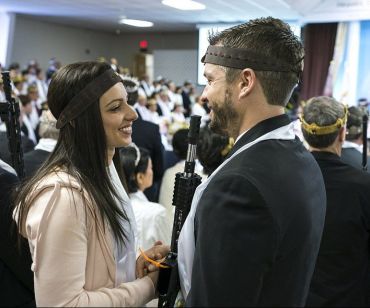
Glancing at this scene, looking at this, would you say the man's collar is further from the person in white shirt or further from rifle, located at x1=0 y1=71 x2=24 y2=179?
the person in white shirt

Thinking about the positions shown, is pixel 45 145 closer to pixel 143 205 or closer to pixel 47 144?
pixel 47 144

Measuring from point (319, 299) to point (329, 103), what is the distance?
728mm

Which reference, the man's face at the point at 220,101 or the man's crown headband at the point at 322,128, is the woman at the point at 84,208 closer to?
the man's face at the point at 220,101

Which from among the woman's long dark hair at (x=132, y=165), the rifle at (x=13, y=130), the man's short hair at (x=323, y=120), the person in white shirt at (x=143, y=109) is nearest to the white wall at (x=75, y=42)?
the person in white shirt at (x=143, y=109)

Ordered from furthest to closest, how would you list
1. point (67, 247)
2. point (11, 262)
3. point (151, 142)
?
point (151, 142), point (11, 262), point (67, 247)

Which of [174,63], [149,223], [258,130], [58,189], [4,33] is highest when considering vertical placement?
[4,33]

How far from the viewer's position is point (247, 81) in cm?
90

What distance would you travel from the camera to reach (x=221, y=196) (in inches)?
30.4

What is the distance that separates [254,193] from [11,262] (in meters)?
0.70

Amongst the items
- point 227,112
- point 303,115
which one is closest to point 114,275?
point 227,112

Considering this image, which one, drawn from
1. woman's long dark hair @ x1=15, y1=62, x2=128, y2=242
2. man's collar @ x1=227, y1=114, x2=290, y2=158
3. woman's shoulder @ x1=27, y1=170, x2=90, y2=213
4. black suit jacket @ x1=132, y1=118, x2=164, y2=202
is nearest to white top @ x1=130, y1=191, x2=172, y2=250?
woman's long dark hair @ x1=15, y1=62, x2=128, y2=242

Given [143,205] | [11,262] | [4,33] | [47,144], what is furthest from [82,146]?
[4,33]

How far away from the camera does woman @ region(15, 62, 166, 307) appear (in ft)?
2.85

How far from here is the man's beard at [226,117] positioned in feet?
3.01
